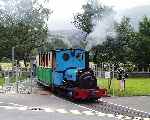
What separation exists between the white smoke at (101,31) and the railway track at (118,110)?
19.2 ft

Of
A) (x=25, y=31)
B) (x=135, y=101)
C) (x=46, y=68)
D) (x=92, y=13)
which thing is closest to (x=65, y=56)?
(x=46, y=68)

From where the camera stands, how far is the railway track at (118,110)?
751 inches

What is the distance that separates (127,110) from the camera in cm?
2130

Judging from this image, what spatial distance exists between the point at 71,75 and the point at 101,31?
4.66m

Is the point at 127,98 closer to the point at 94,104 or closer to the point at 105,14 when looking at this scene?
the point at 94,104

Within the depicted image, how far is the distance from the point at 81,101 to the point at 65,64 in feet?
10.3

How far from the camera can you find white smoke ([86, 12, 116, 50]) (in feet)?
97.4

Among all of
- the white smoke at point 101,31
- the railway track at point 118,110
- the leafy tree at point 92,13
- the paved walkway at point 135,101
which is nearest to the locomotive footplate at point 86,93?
the railway track at point 118,110

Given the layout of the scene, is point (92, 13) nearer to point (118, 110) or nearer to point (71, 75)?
point (71, 75)

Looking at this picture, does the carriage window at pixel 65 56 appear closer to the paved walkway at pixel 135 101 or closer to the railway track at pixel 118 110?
the paved walkway at pixel 135 101

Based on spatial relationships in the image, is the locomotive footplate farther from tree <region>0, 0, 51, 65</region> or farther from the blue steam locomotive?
tree <region>0, 0, 51, 65</region>

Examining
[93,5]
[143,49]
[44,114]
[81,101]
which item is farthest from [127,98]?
[143,49]

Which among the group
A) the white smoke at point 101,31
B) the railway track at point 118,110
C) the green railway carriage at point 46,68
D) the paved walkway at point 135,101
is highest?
the white smoke at point 101,31

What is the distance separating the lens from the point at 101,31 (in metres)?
29.8
